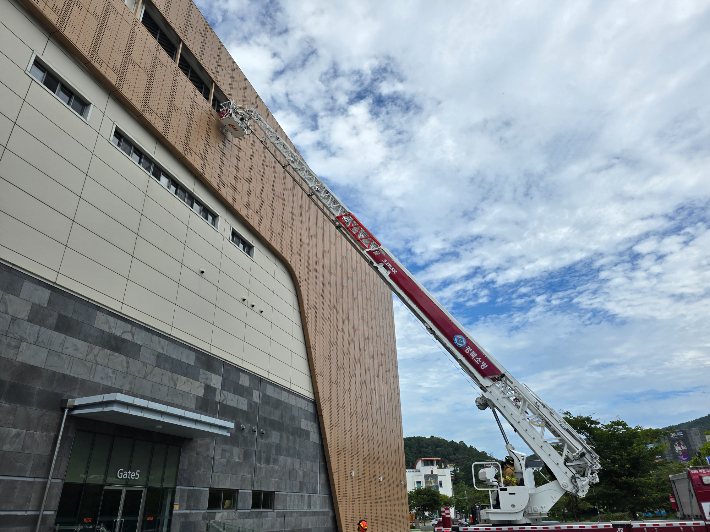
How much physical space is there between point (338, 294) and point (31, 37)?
23.2 meters

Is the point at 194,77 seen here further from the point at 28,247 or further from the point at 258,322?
the point at 28,247

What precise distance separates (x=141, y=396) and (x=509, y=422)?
1352 cm

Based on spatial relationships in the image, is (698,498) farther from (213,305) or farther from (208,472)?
(213,305)

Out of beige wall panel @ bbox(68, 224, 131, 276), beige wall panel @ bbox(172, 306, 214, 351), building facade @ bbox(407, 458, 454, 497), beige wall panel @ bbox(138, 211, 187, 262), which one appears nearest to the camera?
beige wall panel @ bbox(68, 224, 131, 276)

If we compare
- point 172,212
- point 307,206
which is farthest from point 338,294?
point 172,212

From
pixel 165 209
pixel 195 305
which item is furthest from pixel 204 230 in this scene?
pixel 195 305

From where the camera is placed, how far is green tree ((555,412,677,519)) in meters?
27.8

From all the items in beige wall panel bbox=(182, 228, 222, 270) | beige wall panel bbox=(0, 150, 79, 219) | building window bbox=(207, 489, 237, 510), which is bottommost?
building window bbox=(207, 489, 237, 510)

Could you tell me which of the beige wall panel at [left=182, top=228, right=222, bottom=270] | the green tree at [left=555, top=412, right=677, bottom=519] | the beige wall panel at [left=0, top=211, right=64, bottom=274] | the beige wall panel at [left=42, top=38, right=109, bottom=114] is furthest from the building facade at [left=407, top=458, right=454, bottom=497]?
the beige wall panel at [left=42, top=38, right=109, bottom=114]

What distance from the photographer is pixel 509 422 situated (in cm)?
1645

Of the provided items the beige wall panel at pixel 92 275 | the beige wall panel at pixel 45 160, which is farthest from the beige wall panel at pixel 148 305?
the beige wall panel at pixel 45 160

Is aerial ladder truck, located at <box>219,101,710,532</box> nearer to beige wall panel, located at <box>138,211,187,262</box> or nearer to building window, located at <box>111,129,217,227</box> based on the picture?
building window, located at <box>111,129,217,227</box>

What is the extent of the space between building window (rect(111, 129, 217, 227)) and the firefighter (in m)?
16.4

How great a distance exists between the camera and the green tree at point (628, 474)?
91.2ft
